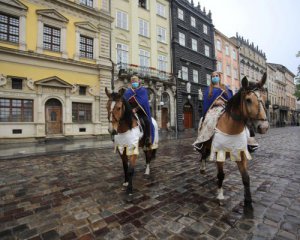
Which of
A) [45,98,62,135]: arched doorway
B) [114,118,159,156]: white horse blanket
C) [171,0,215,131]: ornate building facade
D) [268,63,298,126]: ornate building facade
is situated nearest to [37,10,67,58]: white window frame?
[45,98,62,135]: arched doorway

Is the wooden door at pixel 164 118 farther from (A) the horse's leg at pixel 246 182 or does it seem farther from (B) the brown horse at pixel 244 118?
(A) the horse's leg at pixel 246 182

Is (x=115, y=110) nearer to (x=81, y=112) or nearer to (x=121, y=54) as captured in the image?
(x=81, y=112)

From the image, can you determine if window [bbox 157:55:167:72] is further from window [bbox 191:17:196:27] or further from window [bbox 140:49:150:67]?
window [bbox 191:17:196:27]

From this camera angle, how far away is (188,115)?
25781 millimetres

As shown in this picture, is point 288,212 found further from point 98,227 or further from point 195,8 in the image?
point 195,8

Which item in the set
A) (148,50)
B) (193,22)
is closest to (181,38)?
(193,22)

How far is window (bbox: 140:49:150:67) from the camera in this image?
68.6 feet

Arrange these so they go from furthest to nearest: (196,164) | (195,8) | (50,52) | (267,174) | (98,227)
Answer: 1. (195,8)
2. (50,52)
3. (196,164)
4. (267,174)
5. (98,227)

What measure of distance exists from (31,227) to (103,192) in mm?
1424

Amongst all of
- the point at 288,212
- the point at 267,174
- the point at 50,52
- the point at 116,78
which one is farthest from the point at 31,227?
the point at 116,78

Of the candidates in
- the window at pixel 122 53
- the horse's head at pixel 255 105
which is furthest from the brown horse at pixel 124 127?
the window at pixel 122 53

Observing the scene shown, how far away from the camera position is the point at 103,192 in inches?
148

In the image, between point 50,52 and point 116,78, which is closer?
point 50,52

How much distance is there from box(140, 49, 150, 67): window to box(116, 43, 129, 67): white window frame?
208 cm
